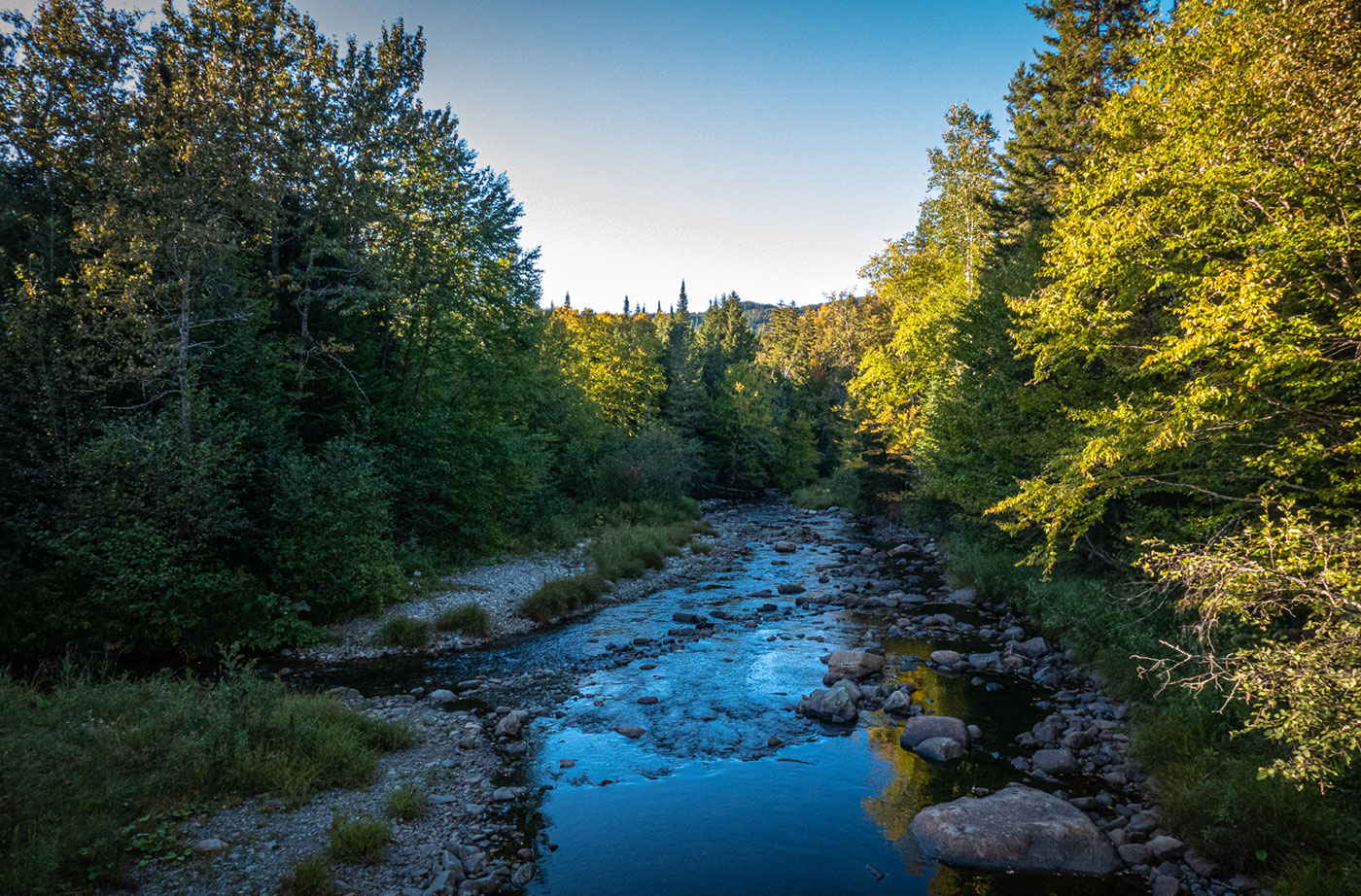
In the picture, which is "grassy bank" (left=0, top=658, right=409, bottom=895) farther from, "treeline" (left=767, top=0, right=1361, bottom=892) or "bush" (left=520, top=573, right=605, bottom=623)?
"treeline" (left=767, top=0, right=1361, bottom=892)

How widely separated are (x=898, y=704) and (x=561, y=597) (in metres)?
10.8

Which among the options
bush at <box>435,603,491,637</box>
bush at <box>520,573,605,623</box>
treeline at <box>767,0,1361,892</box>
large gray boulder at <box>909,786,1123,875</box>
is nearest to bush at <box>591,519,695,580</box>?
bush at <box>520,573,605,623</box>

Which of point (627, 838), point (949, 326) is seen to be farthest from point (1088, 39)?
point (627, 838)

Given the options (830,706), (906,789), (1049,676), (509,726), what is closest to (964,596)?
(1049,676)

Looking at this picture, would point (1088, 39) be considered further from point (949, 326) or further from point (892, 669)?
point (892, 669)

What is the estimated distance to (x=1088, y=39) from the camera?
1984cm

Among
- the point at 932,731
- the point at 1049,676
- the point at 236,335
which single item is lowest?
the point at 932,731

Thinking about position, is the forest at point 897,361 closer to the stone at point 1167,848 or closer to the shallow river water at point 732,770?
the stone at point 1167,848

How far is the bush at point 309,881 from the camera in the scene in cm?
668

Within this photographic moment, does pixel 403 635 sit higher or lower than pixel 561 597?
lower

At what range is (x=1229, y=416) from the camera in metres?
8.76

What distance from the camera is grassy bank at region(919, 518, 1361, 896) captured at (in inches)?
271

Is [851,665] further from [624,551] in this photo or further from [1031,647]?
[624,551]

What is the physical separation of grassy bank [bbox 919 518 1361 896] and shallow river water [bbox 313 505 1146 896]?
4.47 ft
